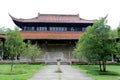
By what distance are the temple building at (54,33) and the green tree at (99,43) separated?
62.0 feet

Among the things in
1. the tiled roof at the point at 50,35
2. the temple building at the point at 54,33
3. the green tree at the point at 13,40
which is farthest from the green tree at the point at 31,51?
the green tree at the point at 13,40

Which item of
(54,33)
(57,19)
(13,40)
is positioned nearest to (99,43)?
(13,40)

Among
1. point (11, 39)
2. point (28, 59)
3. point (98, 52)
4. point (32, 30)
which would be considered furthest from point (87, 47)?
point (32, 30)

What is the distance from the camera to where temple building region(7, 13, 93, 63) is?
46181 mm

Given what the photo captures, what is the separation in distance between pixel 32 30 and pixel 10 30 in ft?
78.1

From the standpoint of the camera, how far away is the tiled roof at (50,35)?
45.5 metres

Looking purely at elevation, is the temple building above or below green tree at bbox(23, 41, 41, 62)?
above

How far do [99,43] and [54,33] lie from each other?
23.5 metres

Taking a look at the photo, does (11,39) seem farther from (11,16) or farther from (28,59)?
(11,16)

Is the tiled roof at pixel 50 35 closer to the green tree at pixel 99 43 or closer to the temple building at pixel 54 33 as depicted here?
the temple building at pixel 54 33

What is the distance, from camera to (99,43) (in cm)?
2500

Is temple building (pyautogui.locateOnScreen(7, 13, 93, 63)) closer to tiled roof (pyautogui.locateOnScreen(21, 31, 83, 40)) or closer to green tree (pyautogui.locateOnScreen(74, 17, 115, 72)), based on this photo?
tiled roof (pyautogui.locateOnScreen(21, 31, 83, 40))

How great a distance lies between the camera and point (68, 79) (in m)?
18.4

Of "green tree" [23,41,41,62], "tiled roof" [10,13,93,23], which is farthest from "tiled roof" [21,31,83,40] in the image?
"green tree" [23,41,41,62]
